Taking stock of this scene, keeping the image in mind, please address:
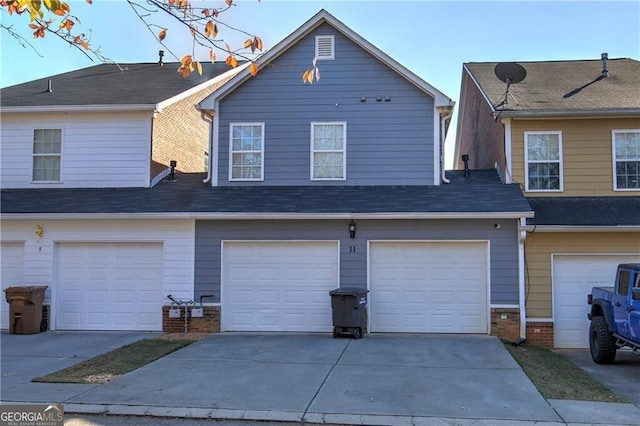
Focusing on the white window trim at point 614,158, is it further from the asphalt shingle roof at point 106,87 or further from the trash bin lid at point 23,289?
the trash bin lid at point 23,289

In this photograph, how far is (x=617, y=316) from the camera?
29.6 feet

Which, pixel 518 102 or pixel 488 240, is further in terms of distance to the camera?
pixel 518 102

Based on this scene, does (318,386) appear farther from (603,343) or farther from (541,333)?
(541,333)

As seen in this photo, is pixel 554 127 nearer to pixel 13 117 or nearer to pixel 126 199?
pixel 126 199

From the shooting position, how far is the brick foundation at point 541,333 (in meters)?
11.4

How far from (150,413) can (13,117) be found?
11472mm

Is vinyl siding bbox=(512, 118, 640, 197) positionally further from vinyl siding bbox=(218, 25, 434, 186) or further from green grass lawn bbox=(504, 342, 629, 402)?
green grass lawn bbox=(504, 342, 629, 402)

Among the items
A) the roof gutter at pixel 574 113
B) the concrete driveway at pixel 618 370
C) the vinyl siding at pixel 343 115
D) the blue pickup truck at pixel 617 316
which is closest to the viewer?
the concrete driveway at pixel 618 370

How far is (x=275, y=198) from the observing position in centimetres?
1246

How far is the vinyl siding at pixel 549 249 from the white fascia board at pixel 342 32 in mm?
4000

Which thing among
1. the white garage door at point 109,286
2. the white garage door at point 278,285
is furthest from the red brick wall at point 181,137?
the white garage door at point 278,285

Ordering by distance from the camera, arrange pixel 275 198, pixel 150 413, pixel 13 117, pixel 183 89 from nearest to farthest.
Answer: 1. pixel 150 413
2. pixel 275 198
3. pixel 13 117
4. pixel 183 89

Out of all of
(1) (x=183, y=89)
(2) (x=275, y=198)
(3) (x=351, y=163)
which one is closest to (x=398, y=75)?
(3) (x=351, y=163)

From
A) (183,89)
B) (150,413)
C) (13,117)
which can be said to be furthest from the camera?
(183,89)
